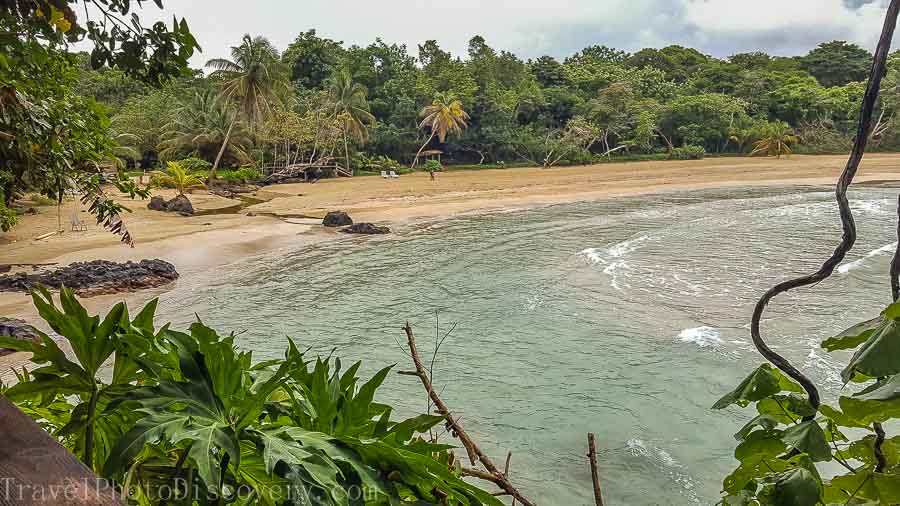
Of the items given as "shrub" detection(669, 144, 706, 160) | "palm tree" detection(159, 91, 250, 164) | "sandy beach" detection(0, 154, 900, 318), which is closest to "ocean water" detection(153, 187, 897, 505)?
"sandy beach" detection(0, 154, 900, 318)

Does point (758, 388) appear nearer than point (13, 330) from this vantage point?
Yes

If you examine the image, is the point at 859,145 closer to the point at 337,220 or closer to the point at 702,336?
the point at 702,336

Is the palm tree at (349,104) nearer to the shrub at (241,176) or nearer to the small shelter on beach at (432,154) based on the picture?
the shrub at (241,176)

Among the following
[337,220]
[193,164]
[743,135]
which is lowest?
[337,220]

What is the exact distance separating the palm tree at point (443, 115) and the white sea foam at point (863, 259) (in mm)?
28088

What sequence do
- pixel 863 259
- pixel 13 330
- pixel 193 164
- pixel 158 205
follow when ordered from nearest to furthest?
pixel 13 330, pixel 863 259, pixel 158 205, pixel 193 164

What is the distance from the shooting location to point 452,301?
11.3 meters

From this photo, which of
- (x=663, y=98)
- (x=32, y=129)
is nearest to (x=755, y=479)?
(x=32, y=129)

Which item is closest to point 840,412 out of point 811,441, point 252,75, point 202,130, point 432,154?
point 811,441

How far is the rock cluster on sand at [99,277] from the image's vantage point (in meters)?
11.4

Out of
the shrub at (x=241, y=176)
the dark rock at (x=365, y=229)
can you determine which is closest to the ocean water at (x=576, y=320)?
the dark rock at (x=365, y=229)

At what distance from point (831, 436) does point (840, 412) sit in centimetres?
20

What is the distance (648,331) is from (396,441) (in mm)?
8691

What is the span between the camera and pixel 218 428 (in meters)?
0.98
